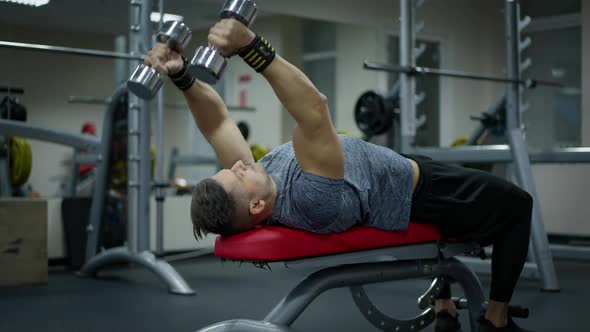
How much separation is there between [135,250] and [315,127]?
2.06 metres

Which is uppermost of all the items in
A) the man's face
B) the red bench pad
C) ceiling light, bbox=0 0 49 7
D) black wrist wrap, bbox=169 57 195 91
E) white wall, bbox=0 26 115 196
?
ceiling light, bbox=0 0 49 7

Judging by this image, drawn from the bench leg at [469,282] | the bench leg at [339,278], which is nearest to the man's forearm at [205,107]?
the bench leg at [339,278]

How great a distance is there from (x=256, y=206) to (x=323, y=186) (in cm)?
17

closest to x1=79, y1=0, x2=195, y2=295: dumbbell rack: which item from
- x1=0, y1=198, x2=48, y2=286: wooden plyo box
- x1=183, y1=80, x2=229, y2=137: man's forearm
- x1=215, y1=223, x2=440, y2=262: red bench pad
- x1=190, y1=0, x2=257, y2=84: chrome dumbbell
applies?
x1=0, y1=198, x2=48, y2=286: wooden plyo box

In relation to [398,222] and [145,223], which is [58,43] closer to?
[145,223]

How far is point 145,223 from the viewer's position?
3398 millimetres

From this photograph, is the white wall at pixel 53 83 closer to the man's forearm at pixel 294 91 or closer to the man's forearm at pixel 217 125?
the man's forearm at pixel 217 125

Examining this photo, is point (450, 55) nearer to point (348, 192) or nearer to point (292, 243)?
point (348, 192)

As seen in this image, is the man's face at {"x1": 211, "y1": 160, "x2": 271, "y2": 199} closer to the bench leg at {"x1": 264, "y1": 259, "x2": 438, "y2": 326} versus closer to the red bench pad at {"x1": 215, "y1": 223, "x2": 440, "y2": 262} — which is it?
the red bench pad at {"x1": 215, "y1": 223, "x2": 440, "y2": 262}

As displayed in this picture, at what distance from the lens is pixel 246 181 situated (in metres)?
1.62

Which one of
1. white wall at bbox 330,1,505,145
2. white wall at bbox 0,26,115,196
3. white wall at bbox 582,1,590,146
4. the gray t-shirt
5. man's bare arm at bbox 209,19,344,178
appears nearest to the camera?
man's bare arm at bbox 209,19,344,178

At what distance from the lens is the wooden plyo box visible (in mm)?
3254

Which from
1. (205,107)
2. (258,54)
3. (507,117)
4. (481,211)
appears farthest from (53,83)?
(481,211)

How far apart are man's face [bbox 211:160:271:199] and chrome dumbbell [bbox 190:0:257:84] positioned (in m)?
0.24
